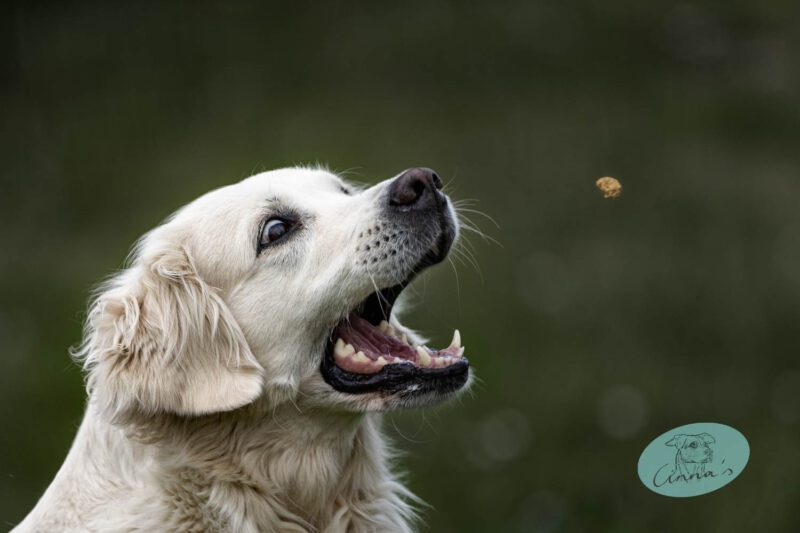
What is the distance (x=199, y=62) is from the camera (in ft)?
36.1

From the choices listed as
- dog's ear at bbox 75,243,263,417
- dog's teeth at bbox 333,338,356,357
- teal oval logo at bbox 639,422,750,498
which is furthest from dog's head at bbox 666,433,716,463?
dog's ear at bbox 75,243,263,417

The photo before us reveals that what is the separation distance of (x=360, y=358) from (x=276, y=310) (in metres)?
0.31

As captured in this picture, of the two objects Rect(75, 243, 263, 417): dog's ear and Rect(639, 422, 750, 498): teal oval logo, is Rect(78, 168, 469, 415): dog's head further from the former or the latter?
Rect(639, 422, 750, 498): teal oval logo

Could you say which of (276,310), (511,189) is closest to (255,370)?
(276,310)

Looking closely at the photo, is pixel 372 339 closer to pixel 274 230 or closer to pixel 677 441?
pixel 274 230

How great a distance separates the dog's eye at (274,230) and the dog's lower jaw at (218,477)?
1.84 feet

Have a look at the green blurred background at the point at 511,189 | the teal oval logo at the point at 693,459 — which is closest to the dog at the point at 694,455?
the teal oval logo at the point at 693,459

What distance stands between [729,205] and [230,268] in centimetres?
512

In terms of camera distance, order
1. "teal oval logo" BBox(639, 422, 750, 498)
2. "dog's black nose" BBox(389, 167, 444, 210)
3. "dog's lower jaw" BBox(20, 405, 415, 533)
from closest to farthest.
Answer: "teal oval logo" BBox(639, 422, 750, 498)
"dog's lower jaw" BBox(20, 405, 415, 533)
"dog's black nose" BBox(389, 167, 444, 210)

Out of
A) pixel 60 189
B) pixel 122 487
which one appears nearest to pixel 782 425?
pixel 122 487

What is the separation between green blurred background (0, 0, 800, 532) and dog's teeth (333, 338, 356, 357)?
73.5 inches

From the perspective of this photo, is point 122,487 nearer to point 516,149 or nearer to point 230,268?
point 230,268

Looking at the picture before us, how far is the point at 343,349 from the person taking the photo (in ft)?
13.3

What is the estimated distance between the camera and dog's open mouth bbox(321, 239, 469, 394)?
13.0 ft
